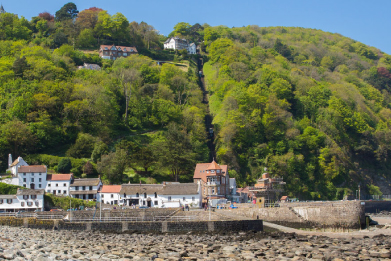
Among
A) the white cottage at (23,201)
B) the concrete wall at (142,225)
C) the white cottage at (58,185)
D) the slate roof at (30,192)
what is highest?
the white cottage at (58,185)

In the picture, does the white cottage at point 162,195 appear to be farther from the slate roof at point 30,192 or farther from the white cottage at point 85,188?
the slate roof at point 30,192

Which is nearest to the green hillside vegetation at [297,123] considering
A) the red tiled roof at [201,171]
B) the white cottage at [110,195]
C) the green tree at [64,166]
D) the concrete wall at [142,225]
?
the red tiled roof at [201,171]

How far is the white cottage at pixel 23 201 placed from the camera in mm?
55000

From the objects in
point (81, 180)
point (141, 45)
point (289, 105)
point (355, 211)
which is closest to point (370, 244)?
point (355, 211)

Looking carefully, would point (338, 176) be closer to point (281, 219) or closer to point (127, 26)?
point (281, 219)

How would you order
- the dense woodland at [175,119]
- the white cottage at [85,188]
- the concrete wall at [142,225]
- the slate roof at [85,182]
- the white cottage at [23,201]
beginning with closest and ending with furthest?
1. the concrete wall at [142,225]
2. the white cottage at [23,201]
3. the white cottage at [85,188]
4. the slate roof at [85,182]
5. the dense woodland at [175,119]

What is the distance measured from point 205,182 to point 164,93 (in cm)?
3281

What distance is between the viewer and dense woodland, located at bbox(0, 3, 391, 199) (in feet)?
224

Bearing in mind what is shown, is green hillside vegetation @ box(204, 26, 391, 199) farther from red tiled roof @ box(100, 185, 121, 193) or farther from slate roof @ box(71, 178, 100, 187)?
slate roof @ box(71, 178, 100, 187)

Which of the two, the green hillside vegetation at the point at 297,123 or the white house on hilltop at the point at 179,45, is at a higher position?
the white house on hilltop at the point at 179,45

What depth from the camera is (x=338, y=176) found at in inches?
3182

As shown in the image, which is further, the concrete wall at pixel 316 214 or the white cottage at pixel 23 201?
the white cottage at pixel 23 201

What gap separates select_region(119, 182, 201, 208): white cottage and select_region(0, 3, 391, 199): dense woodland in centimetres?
639

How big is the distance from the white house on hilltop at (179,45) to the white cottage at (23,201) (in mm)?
93598
